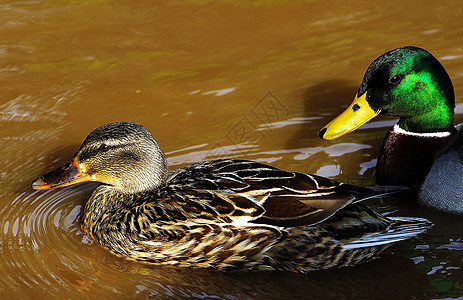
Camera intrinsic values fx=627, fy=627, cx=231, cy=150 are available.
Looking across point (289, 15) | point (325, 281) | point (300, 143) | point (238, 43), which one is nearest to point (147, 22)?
point (238, 43)

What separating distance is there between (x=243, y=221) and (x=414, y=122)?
1971 millimetres

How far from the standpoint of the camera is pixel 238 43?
24.0 ft

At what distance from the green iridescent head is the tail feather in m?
1.13

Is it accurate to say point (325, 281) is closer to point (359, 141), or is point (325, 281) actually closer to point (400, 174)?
point (400, 174)

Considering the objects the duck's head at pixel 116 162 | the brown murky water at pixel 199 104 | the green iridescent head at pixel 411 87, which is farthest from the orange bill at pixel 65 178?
the green iridescent head at pixel 411 87

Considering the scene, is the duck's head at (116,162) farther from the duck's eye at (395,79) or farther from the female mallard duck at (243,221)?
the duck's eye at (395,79)

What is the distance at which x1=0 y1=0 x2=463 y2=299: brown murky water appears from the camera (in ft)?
14.5

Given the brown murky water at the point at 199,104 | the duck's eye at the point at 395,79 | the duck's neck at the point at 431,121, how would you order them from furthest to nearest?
1. the duck's neck at the point at 431,121
2. the duck's eye at the point at 395,79
3. the brown murky water at the point at 199,104

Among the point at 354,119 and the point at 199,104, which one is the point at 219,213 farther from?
the point at 199,104

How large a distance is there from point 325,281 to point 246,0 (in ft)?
15.5

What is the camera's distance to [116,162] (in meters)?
4.79

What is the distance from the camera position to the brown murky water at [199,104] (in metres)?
4.43

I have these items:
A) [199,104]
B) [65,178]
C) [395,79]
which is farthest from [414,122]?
[65,178]

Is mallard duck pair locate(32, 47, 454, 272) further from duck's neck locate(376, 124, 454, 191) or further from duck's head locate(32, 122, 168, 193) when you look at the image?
duck's neck locate(376, 124, 454, 191)
